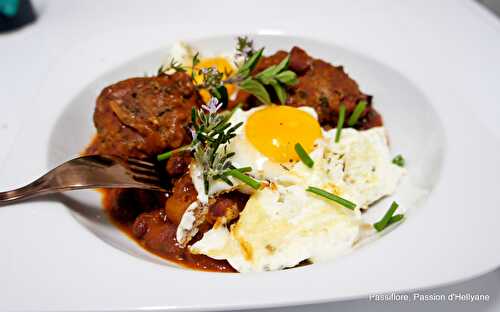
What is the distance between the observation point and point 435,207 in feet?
8.74

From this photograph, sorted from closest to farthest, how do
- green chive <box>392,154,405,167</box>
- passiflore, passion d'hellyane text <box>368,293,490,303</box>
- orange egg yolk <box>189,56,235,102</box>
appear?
1. passiflore, passion d'hellyane text <box>368,293,490,303</box>
2. green chive <box>392,154,405,167</box>
3. orange egg yolk <box>189,56,235,102</box>

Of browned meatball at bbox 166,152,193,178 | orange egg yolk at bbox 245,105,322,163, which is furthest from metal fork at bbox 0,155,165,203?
orange egg yolk at bbox 245,105,322,163

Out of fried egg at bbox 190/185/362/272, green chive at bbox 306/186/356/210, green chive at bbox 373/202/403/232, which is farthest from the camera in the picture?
green chive at bbox 373/202/403/232

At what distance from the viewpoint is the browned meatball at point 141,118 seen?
3.12m

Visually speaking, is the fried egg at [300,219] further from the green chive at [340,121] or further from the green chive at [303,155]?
the green chive at [340,121]

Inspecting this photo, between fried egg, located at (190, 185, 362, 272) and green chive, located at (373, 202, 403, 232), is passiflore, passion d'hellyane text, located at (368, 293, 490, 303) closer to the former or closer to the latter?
fried egg, located at (190, 185, 362, 272)

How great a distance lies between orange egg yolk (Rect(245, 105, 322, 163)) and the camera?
3.08 m

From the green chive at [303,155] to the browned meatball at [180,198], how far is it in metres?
0.72

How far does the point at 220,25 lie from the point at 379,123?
1.94 m

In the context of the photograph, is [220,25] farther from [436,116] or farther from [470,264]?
[470,264]

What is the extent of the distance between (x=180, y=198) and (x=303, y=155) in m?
0.84

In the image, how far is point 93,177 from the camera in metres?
2.83

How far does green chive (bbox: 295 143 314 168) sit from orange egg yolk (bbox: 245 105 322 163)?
11 cm

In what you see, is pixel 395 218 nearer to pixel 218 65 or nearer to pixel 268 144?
pixel 268 144
